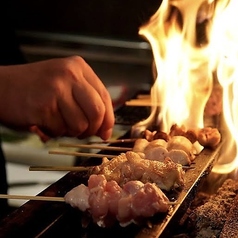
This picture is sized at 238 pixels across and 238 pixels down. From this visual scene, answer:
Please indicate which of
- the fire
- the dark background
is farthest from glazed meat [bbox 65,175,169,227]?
the dark background

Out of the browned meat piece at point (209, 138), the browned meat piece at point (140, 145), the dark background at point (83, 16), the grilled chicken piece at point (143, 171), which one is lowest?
the dark background at point (83, 16)

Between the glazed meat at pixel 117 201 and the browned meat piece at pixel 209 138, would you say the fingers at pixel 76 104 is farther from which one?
the glazed meat at pixel 117 201

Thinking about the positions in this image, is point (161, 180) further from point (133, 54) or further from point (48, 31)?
point (48, 31)

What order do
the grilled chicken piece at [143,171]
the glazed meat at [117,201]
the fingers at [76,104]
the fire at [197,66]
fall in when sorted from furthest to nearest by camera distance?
the fire at [197,66]
the fingers at [76,104]
the grilled chicken piece at [143,171]
the glazed meat at [117,201]

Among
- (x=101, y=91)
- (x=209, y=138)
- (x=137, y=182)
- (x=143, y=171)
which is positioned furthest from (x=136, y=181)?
Answer: (x=101, y=91)

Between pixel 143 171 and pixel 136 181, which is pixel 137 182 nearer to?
pixel 136 181

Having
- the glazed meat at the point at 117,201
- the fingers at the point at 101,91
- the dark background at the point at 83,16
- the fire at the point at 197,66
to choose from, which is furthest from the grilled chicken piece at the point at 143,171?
the dark background at the point at 83,16

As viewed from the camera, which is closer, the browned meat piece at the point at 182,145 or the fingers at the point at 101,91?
the browned meat piece at the point at 182,145

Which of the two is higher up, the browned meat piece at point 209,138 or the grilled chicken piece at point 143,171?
the grilled chicken piece at point 143,171
